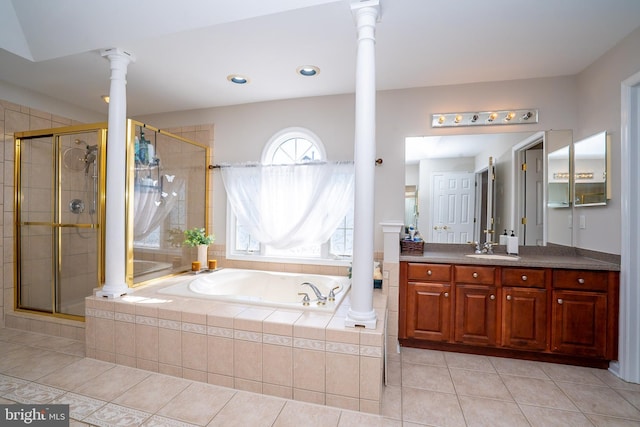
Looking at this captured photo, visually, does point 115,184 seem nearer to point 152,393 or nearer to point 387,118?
point 152,393

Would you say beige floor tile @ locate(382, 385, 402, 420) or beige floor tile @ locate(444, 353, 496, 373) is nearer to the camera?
beige floor tile @ locate(382, 385, 402, 420)

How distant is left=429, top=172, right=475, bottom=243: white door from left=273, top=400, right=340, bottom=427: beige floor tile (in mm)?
1888

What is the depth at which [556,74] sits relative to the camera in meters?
2.64

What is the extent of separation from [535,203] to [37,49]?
180 inches

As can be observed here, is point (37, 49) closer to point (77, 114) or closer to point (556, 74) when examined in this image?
point (77, 114)

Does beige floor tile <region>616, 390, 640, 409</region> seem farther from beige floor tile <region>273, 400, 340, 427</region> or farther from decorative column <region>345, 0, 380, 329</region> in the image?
beige floor tile <region>273, 400, 340, 427</region>

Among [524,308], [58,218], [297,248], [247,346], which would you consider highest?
[58,218]

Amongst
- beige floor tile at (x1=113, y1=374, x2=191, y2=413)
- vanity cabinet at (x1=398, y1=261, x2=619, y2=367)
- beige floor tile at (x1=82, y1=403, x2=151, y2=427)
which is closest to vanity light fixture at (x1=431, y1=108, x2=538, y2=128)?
vanity cabinet at (x1=398, y1=261, x2=619, y2=367)

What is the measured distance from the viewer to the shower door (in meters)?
2.70

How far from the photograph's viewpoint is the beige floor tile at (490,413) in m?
1.70

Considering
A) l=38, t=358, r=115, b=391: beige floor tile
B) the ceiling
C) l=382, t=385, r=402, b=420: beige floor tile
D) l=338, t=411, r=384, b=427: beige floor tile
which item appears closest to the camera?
l=338, t=411, r=384, b=427: beige floor tile

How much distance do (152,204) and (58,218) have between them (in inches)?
35.5

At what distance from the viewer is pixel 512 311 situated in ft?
7.87

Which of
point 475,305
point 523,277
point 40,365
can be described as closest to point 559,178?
point 523,277
